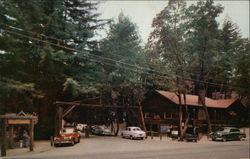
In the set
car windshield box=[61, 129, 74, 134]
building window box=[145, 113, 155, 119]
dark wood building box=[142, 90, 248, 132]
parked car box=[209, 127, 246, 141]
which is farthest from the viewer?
building window box=[145, 113, 155, 119]

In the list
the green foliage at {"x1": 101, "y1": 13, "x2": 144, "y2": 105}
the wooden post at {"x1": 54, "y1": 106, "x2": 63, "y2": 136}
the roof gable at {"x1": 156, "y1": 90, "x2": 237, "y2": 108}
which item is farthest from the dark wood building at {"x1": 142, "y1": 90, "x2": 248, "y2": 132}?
the wooden post at {"x1": 54, "y1": 106, "x2": 63, "y2": 136}

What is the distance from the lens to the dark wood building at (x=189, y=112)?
4353 cm

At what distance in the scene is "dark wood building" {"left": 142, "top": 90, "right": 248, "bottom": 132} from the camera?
4353 cm

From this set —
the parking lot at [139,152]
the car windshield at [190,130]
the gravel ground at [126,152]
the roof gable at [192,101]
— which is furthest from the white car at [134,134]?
the roof gable at [192,101]

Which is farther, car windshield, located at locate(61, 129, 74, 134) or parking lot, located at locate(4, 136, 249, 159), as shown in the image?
car windshield, located at locate(61, 129, 74, 134)

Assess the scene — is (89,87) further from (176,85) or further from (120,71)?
(176,85)

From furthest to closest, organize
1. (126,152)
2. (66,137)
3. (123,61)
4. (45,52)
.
→ (123,61) < (45,52) < (66,137) < (126,152)

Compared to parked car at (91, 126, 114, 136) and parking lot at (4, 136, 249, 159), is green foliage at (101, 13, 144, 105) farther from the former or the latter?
parking lot at (4, 136, 249, 159)

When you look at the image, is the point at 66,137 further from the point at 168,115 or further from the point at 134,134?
the point at 168,115

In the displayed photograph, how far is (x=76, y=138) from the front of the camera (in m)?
26.1

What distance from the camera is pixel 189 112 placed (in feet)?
147

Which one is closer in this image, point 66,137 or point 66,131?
point 66,137

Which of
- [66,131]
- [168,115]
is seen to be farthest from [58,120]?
[168,115]

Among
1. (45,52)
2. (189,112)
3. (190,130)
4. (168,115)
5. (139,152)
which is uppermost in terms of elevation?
(45,52)
